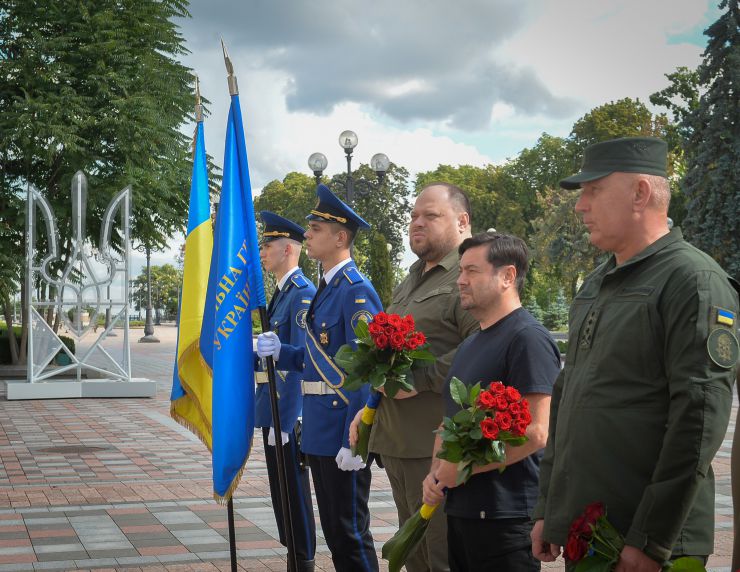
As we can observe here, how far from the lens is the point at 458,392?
3195mm

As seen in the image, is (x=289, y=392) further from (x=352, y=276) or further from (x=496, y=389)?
(x=496, y=389)

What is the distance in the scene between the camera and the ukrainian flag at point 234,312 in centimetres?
452

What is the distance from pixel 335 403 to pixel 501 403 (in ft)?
6.59

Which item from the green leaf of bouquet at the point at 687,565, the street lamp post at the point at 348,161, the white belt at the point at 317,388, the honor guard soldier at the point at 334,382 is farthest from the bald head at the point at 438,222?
the street lamp post at the point at 348,161

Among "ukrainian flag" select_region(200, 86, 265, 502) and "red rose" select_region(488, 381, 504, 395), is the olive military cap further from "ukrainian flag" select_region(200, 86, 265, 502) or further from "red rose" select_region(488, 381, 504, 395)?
"ukrainian flag" select_region(200, 86, 265, 502)

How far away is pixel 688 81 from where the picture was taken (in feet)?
141

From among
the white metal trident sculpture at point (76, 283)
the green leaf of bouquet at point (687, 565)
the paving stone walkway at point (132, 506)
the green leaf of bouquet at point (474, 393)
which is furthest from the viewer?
the white metal trident sculpture at point (76, 283)

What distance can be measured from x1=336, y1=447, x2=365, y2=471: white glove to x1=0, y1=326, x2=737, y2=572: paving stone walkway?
65.0 inches

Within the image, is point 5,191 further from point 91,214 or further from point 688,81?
point 688,81

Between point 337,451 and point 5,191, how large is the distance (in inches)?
740

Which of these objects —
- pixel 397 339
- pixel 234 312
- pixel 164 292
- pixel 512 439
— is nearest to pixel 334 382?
pixel 234 312

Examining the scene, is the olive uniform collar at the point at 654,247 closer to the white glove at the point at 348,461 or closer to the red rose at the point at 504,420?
the red rose at the point at 504,420

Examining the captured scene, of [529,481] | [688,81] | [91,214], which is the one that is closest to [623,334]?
[529,481]

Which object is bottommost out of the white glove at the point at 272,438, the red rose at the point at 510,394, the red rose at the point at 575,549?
the white glove at the point at 272,438
